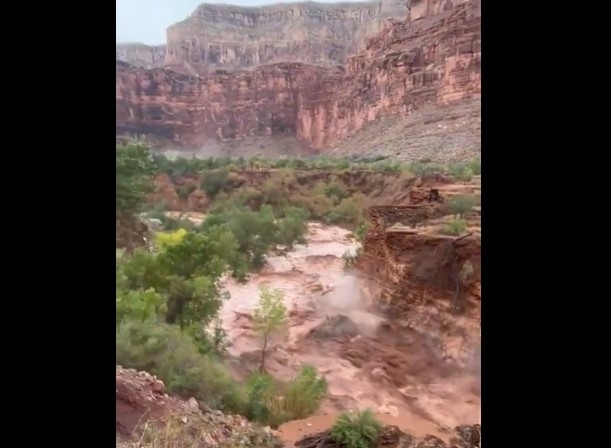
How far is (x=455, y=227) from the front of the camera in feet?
6.31

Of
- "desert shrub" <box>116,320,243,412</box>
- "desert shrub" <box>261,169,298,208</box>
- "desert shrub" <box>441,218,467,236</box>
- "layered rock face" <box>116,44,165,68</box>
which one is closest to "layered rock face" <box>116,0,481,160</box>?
"layered rock face" <box>116,44,165,68</box>

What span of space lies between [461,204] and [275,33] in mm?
819

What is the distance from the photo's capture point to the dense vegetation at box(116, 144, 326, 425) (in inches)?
76.5

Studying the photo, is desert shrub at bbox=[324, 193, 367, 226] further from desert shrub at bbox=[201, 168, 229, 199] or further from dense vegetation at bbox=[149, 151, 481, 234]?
desert shrub at bbox=[201, 168, 229, 199]

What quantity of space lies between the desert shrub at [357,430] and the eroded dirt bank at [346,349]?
1.0 inches

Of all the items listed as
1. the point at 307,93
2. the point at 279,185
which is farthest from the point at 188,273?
the point at 307,93

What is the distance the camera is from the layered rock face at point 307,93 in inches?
Answer: 77.6

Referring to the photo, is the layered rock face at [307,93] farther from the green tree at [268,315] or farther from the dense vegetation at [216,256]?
the green tree at [268,315]

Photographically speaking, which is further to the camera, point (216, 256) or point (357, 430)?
point (216, 256)

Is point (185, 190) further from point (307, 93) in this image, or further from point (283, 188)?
point (307, 93)

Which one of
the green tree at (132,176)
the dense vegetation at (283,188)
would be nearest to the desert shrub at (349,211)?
the dense vegetation at (283,188)

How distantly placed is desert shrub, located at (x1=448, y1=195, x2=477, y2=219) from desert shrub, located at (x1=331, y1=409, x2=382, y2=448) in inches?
26.6
